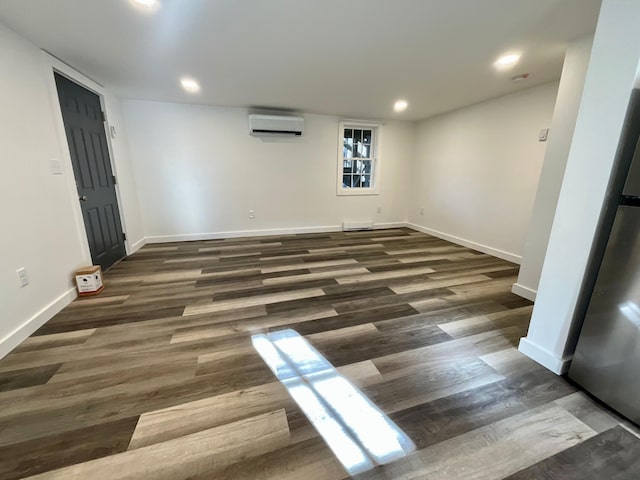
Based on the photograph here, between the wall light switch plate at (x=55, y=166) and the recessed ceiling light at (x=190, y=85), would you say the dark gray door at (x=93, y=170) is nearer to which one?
the wall light switch plate at (x=55, y=166)

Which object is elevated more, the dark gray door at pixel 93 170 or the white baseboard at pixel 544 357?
the dark gray door at pixel 93 170

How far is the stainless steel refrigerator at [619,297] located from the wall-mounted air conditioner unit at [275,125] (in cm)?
393

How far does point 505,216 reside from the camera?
3.61 m

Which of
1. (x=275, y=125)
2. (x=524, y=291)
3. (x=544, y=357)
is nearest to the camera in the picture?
(x=544, y=357)

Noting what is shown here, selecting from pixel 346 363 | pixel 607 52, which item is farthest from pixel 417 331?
pixel 607 52

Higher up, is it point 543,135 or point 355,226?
point 543,135

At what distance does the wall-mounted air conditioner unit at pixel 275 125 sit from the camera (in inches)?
165

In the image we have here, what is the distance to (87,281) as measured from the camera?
8.23ft

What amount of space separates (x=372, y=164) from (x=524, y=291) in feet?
11.9

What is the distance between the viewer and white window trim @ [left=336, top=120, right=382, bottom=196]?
4.91 m

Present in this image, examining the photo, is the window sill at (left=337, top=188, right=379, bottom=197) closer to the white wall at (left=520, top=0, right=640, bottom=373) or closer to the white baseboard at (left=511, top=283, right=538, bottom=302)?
the white baseboard at (left=511, top=283, right=538, bottom=302)

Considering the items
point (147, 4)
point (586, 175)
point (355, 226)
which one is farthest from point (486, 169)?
point (147, 4)

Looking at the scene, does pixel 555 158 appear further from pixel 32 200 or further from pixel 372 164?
pixel 32 200

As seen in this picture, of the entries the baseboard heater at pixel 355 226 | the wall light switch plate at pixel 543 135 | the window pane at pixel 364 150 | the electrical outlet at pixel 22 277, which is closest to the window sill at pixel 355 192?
the baseboard heater at pixel 355 226
